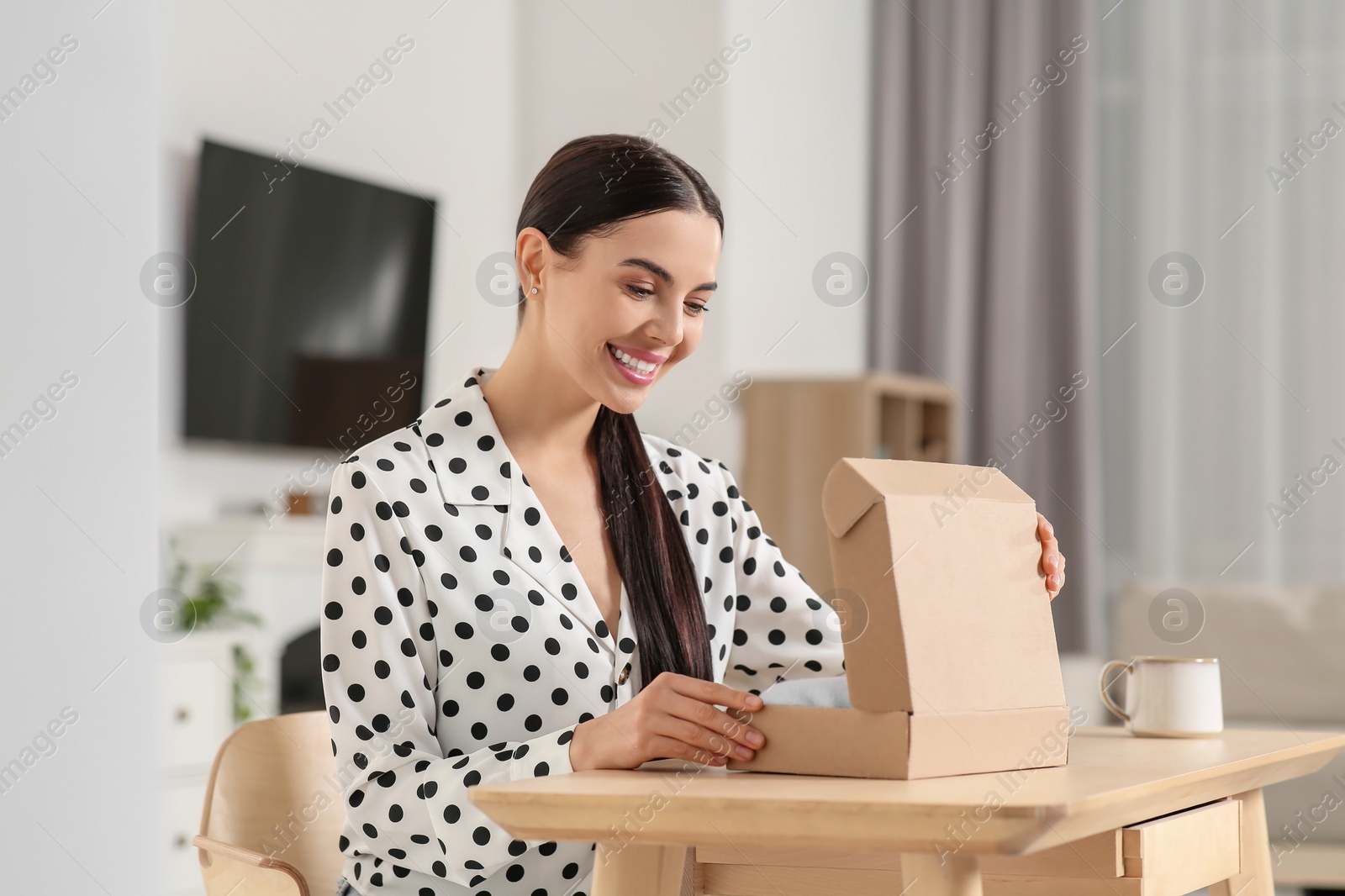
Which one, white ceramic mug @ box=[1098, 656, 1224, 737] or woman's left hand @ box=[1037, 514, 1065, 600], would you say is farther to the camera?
white ceramic mug @ box=[1098, 656, 1224, 737]

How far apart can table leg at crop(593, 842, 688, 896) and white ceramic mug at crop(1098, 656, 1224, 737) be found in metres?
0.62

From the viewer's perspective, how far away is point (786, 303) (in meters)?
4.46

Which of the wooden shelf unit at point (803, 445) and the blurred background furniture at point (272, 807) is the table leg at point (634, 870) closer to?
the blurred background furniture at point (272, 807)

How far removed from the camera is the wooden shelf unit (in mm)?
4062

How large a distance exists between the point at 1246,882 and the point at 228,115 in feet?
10.3

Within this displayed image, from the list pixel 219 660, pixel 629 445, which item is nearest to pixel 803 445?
pixel 219 660

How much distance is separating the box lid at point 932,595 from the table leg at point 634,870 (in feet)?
0.60

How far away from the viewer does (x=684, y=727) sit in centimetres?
91

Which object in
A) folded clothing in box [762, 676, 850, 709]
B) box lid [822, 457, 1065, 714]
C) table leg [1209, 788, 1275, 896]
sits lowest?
table leg [1209, 788, 1275, 896]

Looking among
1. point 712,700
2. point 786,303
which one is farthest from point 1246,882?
point 786,303

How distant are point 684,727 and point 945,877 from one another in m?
0.21

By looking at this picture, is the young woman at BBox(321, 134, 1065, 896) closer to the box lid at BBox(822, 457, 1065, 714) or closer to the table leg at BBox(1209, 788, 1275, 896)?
the box lid at BBox(822, 457, 1065, 714)

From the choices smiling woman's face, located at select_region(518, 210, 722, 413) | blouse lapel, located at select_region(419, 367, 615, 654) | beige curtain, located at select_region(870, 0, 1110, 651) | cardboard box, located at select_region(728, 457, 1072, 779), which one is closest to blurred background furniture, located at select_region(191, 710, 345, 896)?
blouse lapel, located at select_region(419, 367, 615, 654)

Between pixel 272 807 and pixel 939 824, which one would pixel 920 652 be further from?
pixel 272 807
